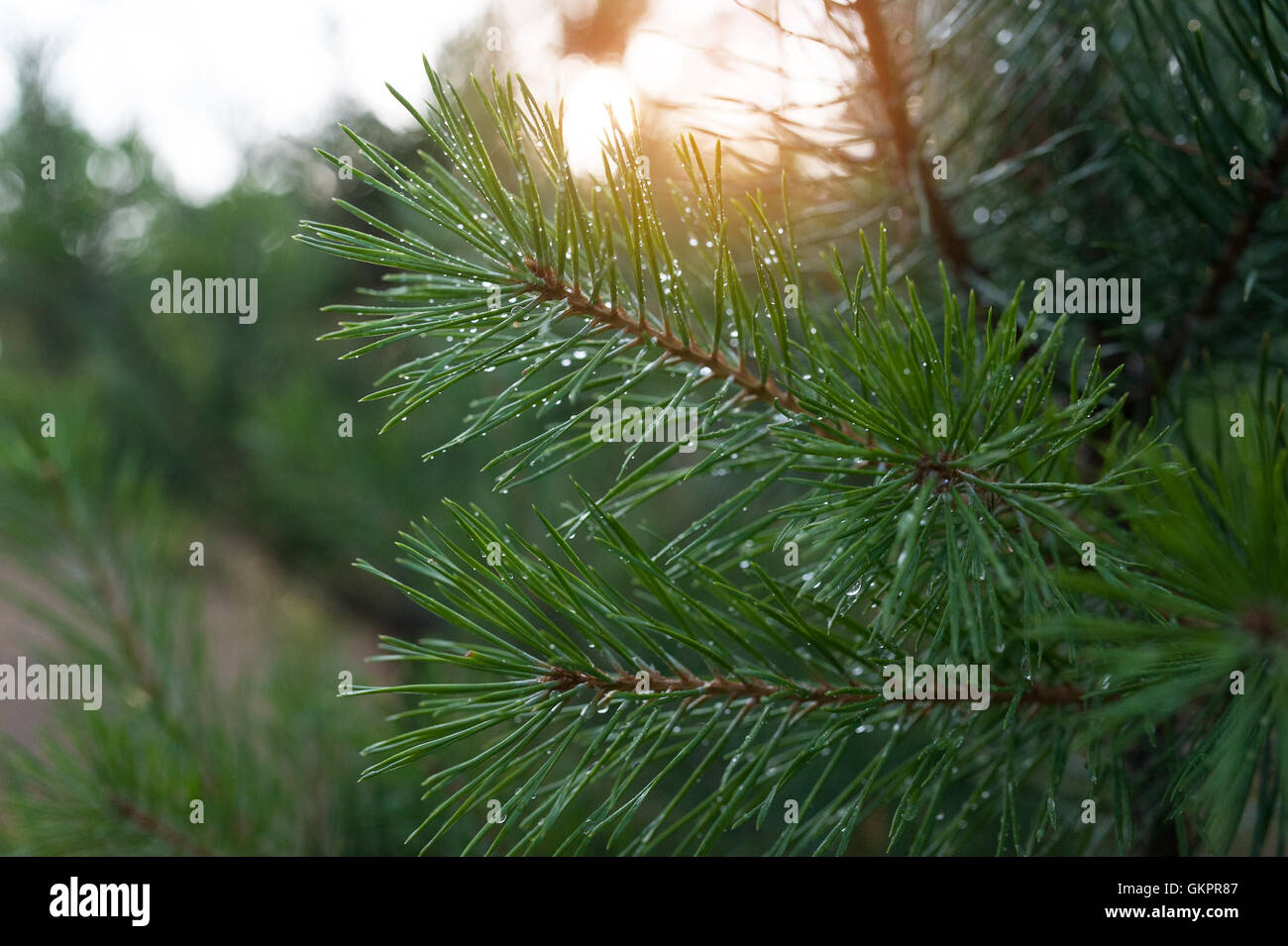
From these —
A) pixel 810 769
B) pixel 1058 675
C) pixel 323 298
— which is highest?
pixel 323 298

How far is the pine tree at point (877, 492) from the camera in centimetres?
17

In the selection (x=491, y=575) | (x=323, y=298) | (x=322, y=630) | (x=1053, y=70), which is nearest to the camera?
(x=491, y=575)

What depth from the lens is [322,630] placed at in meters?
0.82

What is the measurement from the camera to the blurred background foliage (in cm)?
27

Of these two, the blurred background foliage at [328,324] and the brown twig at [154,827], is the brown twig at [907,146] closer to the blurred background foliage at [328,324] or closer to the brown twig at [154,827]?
the blurred background foliage at [328,324]

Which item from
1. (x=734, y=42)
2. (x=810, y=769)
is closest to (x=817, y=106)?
(x=734, y=42)

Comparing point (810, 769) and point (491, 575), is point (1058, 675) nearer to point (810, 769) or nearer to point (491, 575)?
point (491, 575)

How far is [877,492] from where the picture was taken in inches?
6.9

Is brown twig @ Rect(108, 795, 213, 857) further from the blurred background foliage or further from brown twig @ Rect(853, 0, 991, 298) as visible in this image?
brown twig @ Rect(853, 0, 991, 298)

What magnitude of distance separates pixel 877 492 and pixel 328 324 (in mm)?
890

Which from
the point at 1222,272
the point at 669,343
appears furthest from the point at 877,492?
the point at 1222,272

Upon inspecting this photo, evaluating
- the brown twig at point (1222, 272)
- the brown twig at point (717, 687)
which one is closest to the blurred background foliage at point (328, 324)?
the brown twig at point (1222, 272)

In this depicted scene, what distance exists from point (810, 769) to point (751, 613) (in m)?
0.44

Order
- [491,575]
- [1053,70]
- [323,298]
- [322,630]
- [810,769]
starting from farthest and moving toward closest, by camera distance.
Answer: [323,298], [322,630], [810,769], [1053,70], [491,575]
